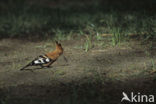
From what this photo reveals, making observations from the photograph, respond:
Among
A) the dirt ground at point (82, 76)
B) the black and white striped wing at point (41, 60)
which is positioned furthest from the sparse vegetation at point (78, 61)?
the black and white striped wing at point (41, 60)

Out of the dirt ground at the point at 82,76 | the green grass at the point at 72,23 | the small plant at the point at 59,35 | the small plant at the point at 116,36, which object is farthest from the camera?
the small plant at the point at 59,35

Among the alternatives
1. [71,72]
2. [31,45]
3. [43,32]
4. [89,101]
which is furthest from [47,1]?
[89,101]

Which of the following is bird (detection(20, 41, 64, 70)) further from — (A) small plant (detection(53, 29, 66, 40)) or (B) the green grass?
(A) small plant (detection(53, 29, 66, 40))

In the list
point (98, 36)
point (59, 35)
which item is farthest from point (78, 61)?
point (59, 35)

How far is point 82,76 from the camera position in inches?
149

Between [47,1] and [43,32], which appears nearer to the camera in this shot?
[43,32]

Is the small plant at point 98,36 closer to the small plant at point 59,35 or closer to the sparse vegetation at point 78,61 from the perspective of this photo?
the sparse vegetation at point 78,61

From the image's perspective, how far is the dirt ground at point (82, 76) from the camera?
10.6 ft

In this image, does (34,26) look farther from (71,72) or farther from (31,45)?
(71,72)

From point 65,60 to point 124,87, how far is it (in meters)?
1.32

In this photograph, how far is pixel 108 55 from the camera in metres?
4.54

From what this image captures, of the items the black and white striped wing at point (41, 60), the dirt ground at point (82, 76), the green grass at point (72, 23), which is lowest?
the dirt ground at point (82, 76)

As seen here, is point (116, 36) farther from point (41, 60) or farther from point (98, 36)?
point (41, 60)

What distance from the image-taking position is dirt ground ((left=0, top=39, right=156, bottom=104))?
3234mm
